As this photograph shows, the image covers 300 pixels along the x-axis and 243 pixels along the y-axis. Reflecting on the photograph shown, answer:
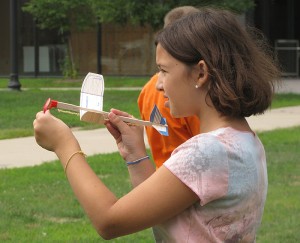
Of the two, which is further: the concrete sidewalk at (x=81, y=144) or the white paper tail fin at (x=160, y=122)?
the concrete sidewalk at (x=81, y=144)

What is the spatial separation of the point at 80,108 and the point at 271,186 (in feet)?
20.6

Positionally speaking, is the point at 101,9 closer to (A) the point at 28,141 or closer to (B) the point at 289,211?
(A) the point at 28,141

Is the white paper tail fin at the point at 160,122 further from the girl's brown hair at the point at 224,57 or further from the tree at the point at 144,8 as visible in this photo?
the tree at the point at 144,8

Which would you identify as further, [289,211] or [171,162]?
[289,211]

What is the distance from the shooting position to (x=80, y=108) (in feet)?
8.34

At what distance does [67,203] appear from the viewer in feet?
25.5

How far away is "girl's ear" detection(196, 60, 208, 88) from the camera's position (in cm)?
248

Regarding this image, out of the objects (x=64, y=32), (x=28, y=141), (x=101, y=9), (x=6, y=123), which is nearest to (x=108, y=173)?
(x=28, y=141)

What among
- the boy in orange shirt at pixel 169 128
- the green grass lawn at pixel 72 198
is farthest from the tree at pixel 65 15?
the boy in orange shirt at pixel 169 128

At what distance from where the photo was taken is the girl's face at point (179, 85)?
8.23ft

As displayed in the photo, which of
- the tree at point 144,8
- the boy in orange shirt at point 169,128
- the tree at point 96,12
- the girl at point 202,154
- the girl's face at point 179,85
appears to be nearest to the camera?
the girl at point 202,154

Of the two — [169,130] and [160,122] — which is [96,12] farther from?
[160,122]

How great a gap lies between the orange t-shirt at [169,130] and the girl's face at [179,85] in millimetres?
2007

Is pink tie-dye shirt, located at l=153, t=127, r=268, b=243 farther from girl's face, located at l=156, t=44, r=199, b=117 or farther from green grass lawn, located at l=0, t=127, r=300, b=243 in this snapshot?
green grass lawn, located at l=0, t=127, r=300, b=243
